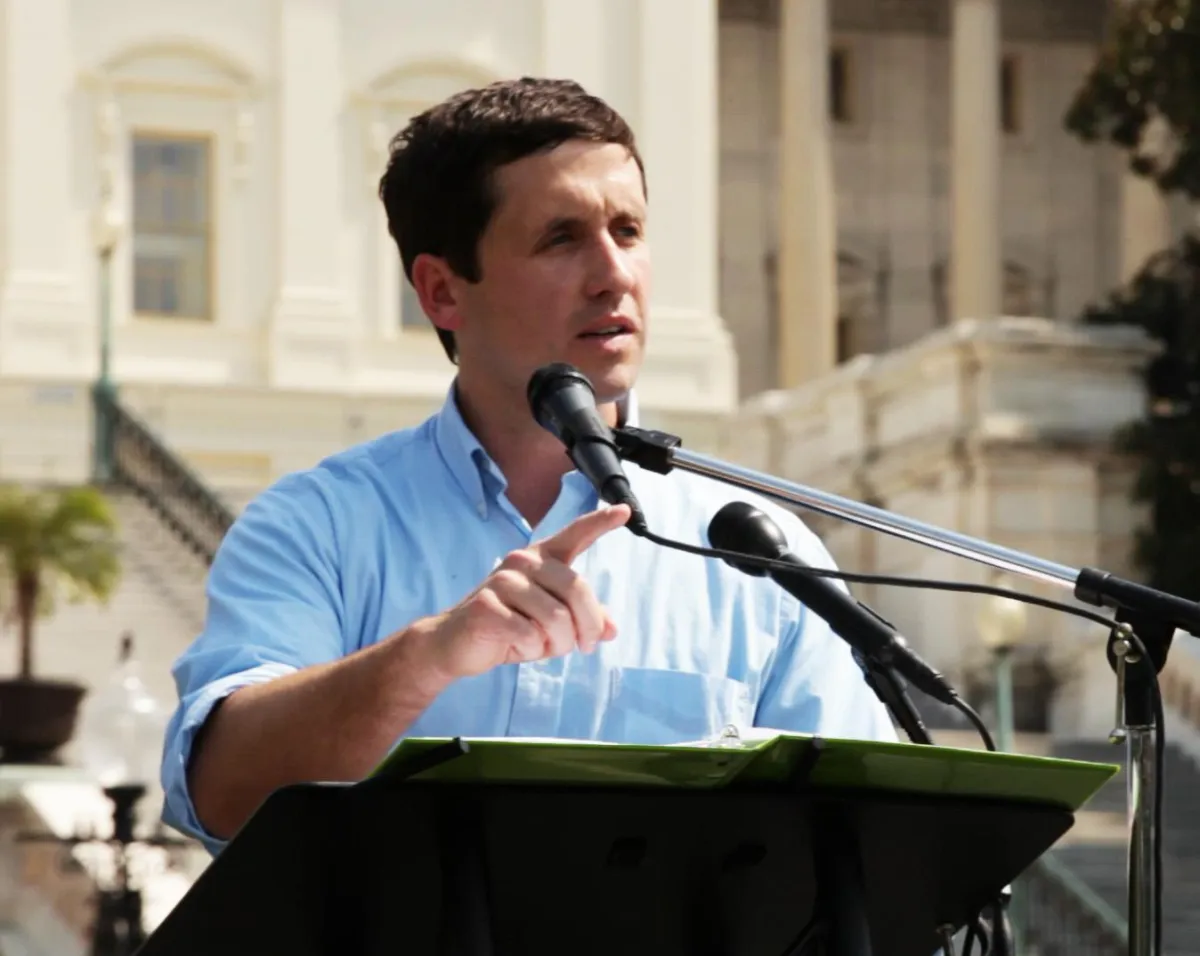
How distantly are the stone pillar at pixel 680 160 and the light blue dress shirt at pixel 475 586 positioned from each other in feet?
101

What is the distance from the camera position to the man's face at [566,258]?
4047 millimetres

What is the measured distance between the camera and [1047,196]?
46.8 m

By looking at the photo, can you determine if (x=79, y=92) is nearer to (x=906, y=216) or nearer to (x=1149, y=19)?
(x=1149, y=19)

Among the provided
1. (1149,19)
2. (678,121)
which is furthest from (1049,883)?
(678,121)

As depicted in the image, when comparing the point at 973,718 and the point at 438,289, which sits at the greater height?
the point at 438,289

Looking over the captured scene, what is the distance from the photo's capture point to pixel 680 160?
1396 inches

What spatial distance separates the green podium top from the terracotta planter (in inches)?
618

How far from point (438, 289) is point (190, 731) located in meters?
0.78

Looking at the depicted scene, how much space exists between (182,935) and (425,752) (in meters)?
0.39

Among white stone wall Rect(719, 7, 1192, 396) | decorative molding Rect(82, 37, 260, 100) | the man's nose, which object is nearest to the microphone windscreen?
the man's nose

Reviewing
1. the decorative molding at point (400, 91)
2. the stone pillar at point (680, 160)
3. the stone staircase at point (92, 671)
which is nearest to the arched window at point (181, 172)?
the decorative molding at point (400, 91)

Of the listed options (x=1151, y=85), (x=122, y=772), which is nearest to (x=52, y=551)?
(x=122, y=772)

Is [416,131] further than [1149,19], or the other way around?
[1149,19]

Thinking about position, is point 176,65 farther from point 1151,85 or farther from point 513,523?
point 513,523
